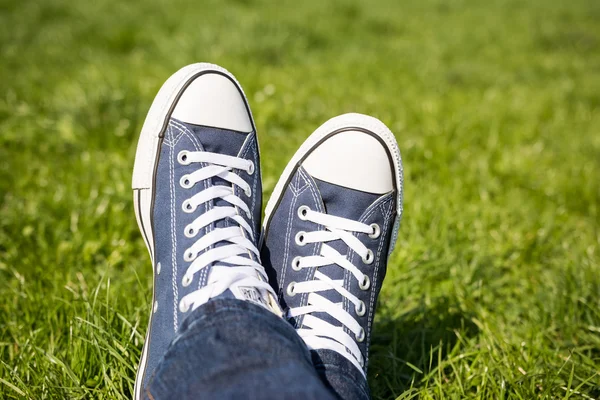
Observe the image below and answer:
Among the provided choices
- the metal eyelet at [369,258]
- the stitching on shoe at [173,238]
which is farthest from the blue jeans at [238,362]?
the metal eyelet at [369,258]

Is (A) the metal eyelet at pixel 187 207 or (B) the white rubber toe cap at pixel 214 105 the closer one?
(A) the metal eyelet at pixel 187 207

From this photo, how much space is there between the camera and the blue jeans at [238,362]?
0.99 meters

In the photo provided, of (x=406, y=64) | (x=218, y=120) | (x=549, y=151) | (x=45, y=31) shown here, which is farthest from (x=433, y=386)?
(x=45, y=31)

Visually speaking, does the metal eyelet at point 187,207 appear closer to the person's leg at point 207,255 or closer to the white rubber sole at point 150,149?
the person's leg at point 207,255

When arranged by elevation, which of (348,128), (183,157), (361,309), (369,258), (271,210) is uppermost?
(348,128)

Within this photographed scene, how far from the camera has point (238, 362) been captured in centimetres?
103

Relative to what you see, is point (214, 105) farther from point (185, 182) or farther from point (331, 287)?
→ point (331, 287)

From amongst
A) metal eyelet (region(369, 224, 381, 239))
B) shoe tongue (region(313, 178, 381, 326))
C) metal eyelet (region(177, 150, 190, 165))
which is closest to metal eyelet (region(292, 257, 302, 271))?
shoe tongue (region(313, 178, 381, 326))

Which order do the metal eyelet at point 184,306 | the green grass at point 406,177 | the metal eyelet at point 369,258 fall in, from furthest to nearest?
the metal eyelet at point 369,258
the green grass at point 406,177
the metal eyelet at point 184,306

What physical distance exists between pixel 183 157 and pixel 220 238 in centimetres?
39

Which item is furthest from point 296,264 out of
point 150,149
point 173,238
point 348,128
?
point 150,149

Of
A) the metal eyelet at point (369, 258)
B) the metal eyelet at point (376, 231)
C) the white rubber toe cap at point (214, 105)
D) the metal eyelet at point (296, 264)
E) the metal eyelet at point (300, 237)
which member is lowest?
the metal eyelet at point (296, 264)

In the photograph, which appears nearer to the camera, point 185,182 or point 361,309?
point 361,309

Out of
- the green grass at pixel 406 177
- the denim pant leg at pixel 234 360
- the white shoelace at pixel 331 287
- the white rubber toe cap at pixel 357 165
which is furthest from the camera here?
the white rubber toe cap at pixel 357 165
